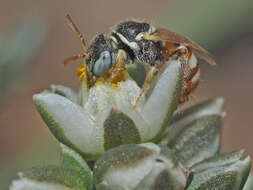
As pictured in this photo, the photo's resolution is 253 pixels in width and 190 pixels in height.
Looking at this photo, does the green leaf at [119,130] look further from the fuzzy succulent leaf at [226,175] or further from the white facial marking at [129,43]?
the white facial marking at [129,43]

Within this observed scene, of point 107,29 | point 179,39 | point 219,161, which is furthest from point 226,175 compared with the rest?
point 107,29

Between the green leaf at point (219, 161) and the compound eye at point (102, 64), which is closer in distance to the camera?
the green leaf at point (219, 161)

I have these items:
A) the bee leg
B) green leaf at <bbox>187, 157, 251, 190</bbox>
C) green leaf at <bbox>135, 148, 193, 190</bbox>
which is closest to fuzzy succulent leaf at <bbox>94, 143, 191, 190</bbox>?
green leaf at <bbox>135, 148, 193, 190</bbox>

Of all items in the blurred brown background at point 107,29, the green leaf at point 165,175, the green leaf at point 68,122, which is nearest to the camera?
the green leaf at point 165,175

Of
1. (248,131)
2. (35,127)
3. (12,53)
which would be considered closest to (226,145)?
(248,131)

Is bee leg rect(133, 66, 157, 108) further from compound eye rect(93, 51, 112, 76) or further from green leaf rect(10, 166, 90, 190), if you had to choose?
green leaf rect(10, 166, 90, 190)

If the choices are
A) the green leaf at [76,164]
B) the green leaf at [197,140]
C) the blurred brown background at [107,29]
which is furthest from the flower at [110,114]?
the blurred brown background at [107,29]

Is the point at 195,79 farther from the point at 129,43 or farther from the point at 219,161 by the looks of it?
the point at 219,161
